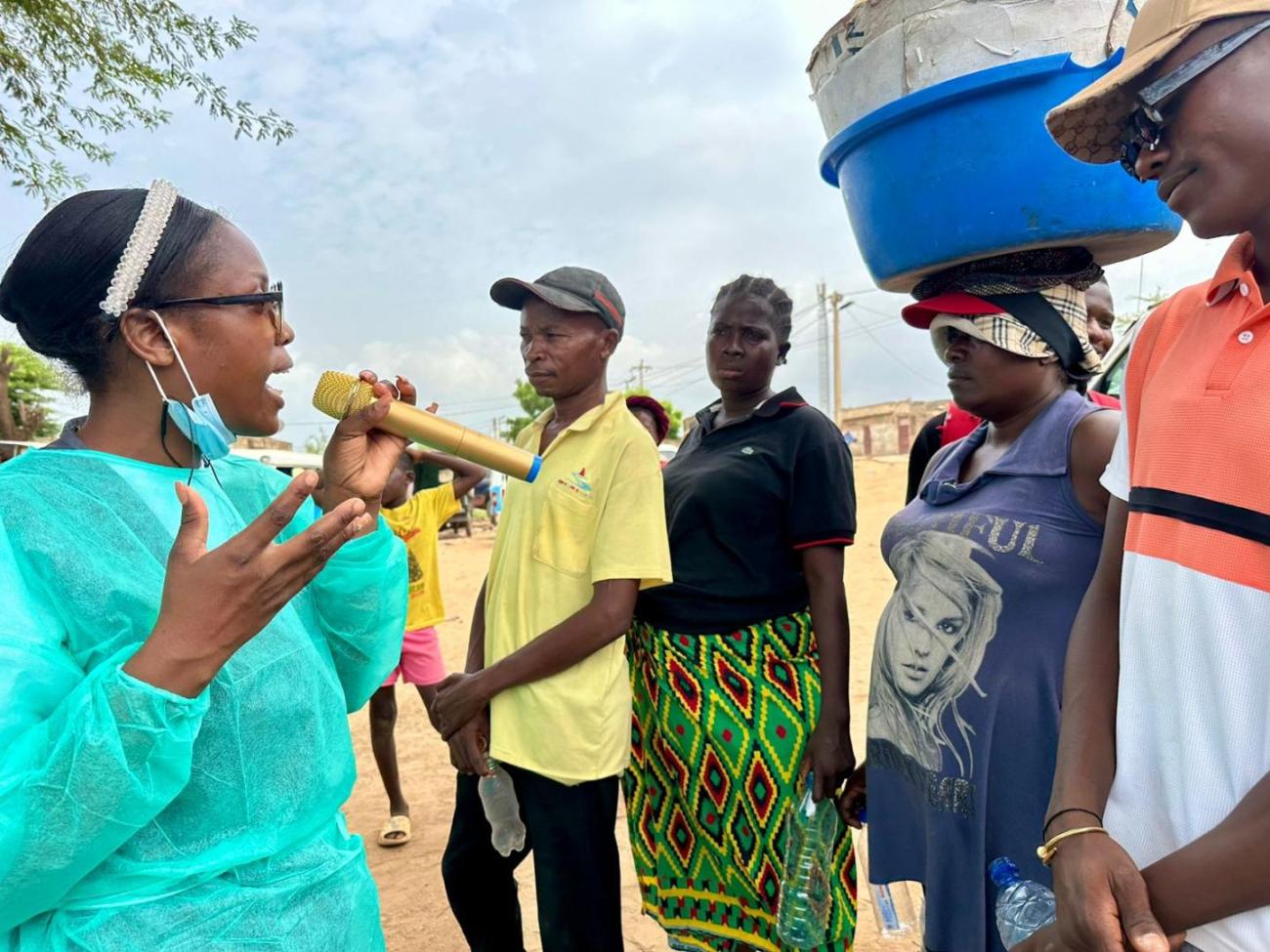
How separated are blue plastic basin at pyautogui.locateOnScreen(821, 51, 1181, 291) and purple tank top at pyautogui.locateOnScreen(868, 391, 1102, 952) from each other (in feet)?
1.20

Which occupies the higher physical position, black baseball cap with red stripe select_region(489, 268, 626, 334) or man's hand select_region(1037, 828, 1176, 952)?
black baseball cap with red stripe select_region(489, 268, 626, 334)

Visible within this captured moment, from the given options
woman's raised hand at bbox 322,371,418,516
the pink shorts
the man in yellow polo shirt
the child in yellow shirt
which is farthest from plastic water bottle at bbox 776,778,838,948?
the pink shorts

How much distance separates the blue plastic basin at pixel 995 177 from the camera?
5.14 feet

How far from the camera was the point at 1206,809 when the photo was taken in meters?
1.05

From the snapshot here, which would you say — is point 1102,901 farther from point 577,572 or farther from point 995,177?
point 577,572

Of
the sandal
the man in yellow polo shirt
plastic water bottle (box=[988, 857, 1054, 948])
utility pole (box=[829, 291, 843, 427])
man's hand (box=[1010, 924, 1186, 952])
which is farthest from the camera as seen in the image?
utility pole (box=[829, 291, 843, 427])

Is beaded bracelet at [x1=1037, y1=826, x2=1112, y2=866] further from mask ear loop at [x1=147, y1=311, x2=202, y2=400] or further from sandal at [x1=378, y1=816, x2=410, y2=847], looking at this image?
sandal at [x1=378, y1=816, x2=410, y2=847]

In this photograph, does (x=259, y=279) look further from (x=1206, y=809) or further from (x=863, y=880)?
(x=863, y=880)

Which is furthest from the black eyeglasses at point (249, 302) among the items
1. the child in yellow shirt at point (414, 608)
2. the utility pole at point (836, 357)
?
the utility pole at point (836, 357)

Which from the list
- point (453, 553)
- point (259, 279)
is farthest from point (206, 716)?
point (453, 553)

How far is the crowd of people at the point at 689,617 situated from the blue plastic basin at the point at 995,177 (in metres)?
0.19

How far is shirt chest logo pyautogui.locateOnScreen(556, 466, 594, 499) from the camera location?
7.45 ft

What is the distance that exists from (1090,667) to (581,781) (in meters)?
1.30

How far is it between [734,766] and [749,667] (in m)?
0.28
